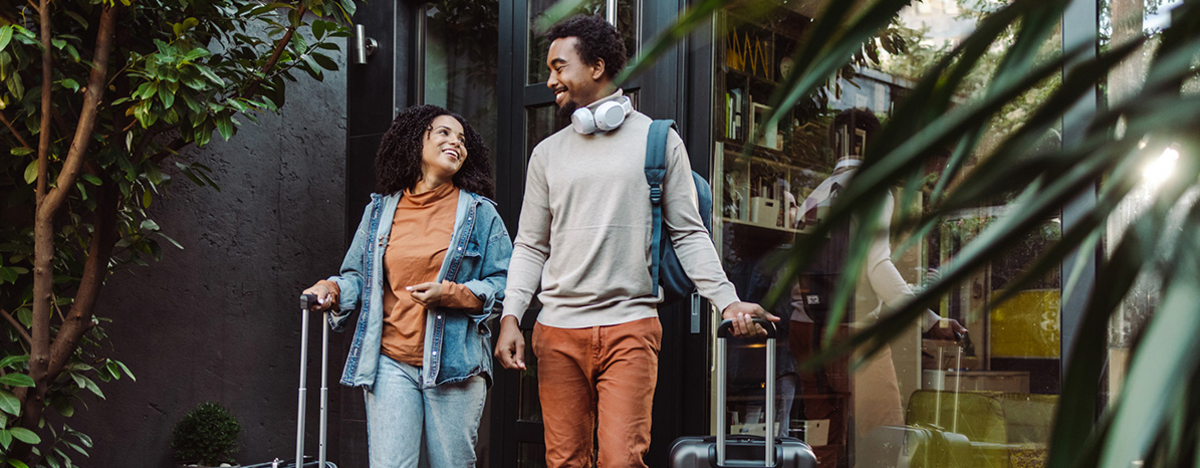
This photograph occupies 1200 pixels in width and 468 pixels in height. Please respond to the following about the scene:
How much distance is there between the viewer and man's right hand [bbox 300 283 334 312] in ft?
8.83

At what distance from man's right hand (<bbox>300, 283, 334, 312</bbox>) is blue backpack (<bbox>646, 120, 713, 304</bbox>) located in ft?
3.07

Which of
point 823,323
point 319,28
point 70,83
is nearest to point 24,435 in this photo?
point 70,83

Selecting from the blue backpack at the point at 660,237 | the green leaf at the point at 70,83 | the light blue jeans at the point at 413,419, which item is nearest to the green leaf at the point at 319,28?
the green leaf at the point at 70,83

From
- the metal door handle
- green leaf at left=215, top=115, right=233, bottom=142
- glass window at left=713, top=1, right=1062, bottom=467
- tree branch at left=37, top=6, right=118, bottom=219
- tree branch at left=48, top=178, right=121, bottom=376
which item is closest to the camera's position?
glass window at left=713, top=1, right=1062, bottom=467

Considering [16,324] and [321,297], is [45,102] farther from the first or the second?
[321,297]

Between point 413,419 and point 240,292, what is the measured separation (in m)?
2.14

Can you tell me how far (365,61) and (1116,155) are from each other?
183 inches

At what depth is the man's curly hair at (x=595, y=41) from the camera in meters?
2.67

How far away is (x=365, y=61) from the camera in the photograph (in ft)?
15.1

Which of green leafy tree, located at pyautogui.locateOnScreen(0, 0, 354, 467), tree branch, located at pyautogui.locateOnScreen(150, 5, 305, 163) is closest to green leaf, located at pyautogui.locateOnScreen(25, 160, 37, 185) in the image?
green leafy tree, located at pyautogui.locateOnScreen(0, 0, 354, 467)

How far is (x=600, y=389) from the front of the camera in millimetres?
2562

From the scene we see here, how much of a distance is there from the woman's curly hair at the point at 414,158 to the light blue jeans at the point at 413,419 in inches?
23.3

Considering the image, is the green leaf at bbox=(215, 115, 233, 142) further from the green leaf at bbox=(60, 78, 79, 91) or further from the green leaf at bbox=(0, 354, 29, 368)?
the green leaf at bbox=(0, 354, 29, 368)

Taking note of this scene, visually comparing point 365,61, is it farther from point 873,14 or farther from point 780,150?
point 873,14
